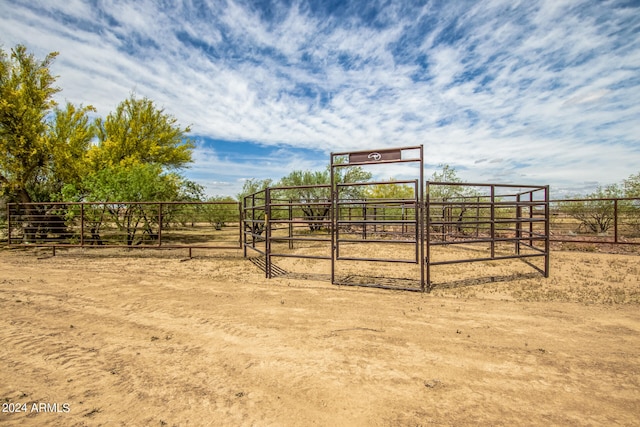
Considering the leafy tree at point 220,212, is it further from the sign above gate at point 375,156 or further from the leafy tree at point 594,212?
the leafy tree at point 594,212

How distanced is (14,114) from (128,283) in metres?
11.5

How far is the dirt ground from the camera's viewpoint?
2.29 meters

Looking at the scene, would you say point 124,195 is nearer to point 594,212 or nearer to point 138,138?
point 138,138

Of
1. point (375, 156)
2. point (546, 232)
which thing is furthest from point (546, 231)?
point (375, 156)

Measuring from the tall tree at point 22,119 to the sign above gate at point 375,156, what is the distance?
551 inches

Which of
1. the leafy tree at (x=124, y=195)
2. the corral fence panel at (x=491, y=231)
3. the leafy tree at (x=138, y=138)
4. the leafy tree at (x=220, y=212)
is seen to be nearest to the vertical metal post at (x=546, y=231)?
the corral fence panel at (x=491, y=231)

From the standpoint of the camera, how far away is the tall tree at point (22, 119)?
11.9 m

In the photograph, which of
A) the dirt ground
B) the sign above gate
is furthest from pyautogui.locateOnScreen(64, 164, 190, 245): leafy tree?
the sign above gate

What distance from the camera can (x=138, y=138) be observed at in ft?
51.8

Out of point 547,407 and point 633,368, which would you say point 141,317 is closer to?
point 547,407

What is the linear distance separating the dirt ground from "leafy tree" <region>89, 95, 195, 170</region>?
10.9 metres

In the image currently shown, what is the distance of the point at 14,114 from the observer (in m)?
12.0

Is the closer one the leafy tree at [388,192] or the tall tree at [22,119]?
the tall tree at [22,119]

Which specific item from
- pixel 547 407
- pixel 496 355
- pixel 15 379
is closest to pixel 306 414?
pixel 547 407
